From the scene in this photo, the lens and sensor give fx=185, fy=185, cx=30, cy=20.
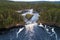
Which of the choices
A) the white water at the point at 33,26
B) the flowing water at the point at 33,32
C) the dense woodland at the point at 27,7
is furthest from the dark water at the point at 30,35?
the dense woodland at the point at 27,7

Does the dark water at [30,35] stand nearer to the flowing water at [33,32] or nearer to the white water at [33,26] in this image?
the flowing water at [33,32]

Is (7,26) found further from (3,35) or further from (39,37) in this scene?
(39,37)

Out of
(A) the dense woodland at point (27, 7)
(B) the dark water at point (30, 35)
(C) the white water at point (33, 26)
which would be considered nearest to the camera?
(B) the dark water at point (30, 35)

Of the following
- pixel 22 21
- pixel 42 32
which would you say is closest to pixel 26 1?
pixel 22 21

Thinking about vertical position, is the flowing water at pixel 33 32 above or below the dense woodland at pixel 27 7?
below

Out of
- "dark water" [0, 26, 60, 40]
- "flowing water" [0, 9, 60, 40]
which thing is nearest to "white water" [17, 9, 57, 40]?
"flowing water" [0, 9, 60, 40]

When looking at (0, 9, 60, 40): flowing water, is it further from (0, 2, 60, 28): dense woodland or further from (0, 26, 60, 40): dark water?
(0, 2, 60, 28): dense woodland

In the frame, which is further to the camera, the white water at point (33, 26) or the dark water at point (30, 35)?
the white water at point (33, 26)
